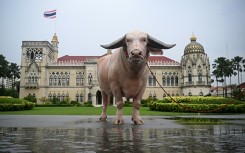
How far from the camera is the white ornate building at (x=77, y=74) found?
59.9 metres

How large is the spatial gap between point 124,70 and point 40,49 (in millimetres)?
59751

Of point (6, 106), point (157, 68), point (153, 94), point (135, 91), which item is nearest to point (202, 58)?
point (157, 68)

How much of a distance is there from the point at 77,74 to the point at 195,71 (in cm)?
2944

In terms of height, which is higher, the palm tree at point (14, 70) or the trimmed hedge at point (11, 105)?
the palm tree at point (14, 70)

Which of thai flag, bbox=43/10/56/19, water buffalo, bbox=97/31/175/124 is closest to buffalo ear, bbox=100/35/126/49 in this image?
water buffalo, bbox=97/31/175/124

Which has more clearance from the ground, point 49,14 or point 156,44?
point 49,14

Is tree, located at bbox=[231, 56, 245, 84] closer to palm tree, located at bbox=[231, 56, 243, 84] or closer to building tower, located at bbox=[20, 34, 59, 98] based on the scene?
palm tree, located at bbox=[231, 56, 243, 84]

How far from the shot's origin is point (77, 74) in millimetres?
62344

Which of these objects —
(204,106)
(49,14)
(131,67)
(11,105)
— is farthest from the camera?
(49,14)

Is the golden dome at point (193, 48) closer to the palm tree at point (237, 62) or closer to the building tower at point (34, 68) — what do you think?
the palm tree at point (237, 62)

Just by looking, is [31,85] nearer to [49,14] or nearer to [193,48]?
[49,14]

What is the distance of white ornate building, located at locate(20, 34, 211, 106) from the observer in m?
59.9

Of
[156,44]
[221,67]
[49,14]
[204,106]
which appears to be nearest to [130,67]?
[156,44]

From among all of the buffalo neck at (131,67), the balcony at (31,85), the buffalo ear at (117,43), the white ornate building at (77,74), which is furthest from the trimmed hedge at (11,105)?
the balcony at (31,85)
